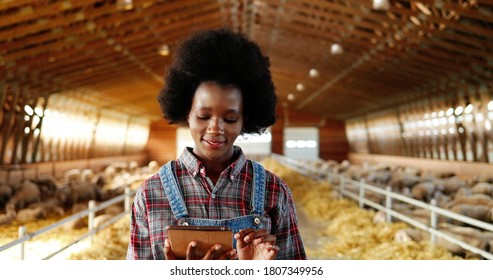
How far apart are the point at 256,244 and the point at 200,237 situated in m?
0.15

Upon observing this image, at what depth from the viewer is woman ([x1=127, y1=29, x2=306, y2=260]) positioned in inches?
53.6

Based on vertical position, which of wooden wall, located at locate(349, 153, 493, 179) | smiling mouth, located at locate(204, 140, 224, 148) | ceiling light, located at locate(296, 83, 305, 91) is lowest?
wooden wall, located at locate(349, 153, 493, 179)

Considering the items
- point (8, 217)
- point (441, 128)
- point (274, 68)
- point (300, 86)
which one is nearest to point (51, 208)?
point (8, 217)

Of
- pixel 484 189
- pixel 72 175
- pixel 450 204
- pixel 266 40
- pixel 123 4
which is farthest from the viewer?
pixel 72 175

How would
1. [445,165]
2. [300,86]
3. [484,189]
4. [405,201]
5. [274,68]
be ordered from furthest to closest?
1. [300,86]
2. [274,68]
3. [445,165]
4. [484,189]
5. [405,201]

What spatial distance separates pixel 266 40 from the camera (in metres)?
11.4

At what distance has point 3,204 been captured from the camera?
297 inches

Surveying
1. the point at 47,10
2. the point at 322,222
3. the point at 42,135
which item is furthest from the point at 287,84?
the point at 47,10

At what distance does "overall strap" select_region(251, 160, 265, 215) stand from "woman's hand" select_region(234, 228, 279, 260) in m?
0.08

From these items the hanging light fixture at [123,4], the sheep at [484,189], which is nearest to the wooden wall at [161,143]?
the hanging light fixture at [123,4]

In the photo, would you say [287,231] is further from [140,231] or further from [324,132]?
[324,132]

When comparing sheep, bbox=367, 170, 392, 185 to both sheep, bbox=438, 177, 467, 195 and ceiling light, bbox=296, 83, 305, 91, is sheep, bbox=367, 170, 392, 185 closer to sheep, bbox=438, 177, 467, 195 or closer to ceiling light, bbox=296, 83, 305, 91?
sheep, bbox=438, 177, 467, 195

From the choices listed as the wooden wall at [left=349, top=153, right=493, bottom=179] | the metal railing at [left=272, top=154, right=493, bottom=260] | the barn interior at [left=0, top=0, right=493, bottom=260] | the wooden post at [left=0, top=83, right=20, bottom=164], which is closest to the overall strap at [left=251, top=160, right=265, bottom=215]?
the barn interior at [left=0, top=0, right=493, bottom=260]
